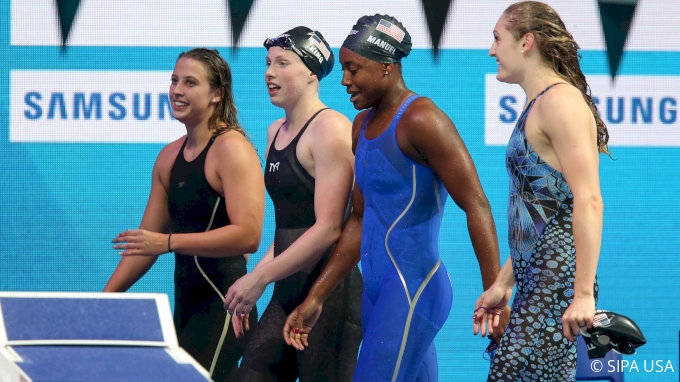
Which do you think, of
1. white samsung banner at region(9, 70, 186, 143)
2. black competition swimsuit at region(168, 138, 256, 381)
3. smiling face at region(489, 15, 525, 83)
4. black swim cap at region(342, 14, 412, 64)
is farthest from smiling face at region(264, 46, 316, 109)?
white samsung banner at region(9, 70, 186, 143)

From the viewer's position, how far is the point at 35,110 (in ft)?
15.9

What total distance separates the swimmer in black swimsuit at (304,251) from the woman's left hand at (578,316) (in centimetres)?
110

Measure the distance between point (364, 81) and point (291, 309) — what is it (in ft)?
2.94

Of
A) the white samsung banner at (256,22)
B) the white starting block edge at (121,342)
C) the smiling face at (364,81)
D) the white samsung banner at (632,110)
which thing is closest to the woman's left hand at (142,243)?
the smiling face at (364,81)

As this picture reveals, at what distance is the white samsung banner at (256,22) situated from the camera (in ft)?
16.1

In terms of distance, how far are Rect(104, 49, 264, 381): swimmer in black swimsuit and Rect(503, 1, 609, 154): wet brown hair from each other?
1237mm

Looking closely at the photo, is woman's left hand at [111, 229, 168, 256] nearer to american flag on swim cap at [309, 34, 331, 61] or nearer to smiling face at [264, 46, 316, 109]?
smiling face at [264, 46, 316, 109]

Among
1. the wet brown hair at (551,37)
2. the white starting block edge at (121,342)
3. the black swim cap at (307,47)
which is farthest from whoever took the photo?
the black swim cap at (307,47)

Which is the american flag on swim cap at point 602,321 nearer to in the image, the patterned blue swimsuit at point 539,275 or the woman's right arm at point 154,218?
the patterned blue swimsuit at point 539,275

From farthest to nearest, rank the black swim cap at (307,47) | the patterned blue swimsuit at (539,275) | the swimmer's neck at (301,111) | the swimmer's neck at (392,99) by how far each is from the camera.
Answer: the black swim cap at (307,47) → the swimmer's neck at (301,111) → the swimmer's neck at (392,99) → the patterned blue swimsuit at (539,275)

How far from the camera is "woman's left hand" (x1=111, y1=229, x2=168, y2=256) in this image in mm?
3082

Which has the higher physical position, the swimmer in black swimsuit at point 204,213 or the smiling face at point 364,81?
the smiling face at point 364,81

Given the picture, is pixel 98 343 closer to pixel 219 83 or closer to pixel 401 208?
pixel 401 208

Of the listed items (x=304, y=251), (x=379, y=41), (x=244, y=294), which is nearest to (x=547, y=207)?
(x=379, y=41)
